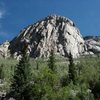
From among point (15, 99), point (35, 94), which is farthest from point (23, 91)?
point (35, 94)

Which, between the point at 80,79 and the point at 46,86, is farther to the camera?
the point at 80,79

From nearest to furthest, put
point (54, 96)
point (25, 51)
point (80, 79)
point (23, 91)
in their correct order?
point (54, 96) < point (23, 91) < point (25, 51) < point (80, 79)

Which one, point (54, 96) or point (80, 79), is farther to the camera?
point (80, 79)

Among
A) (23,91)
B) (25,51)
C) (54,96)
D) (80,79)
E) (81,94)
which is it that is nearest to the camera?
(54,96)

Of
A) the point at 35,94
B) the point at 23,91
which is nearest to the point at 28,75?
the point at 23,91

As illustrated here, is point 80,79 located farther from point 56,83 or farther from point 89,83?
point 56,83

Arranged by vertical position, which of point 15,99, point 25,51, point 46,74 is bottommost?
point 15,99

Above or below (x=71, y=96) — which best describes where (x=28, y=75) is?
above

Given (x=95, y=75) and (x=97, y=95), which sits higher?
(x=95, y=75)

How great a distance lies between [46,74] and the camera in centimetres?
8162

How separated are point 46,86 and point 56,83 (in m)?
6.44

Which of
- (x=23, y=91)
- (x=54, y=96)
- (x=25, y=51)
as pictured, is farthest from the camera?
(x=25, y=51)

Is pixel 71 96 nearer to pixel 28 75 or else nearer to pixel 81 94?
pixel 81 94

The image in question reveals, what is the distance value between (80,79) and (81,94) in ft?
66.1
